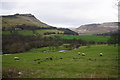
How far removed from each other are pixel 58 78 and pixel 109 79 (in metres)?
6.20

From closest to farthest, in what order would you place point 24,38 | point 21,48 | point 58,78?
point 58,78, point 21,48, point 24,38

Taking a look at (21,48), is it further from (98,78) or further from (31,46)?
(98,78)

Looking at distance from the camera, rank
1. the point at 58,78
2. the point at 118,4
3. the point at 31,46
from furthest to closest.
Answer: the point at 31,46 → the point at 118,4 → the point at 58,78

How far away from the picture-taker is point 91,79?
61.8 feet

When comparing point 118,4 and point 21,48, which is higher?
point 118,4

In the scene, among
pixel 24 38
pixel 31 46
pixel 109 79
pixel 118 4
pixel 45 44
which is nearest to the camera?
pixel 109 79

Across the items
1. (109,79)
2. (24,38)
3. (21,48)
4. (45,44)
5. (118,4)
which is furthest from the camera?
(24,38)

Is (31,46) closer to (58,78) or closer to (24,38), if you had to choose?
(24,38)

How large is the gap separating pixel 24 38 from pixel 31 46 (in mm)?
22016

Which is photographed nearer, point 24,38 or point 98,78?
point 98,78

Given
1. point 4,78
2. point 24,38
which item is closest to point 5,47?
point 24,38

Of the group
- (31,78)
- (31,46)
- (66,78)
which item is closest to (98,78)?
(66,78)

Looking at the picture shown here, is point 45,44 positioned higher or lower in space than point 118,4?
lower

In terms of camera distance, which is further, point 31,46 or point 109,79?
point 31,46
